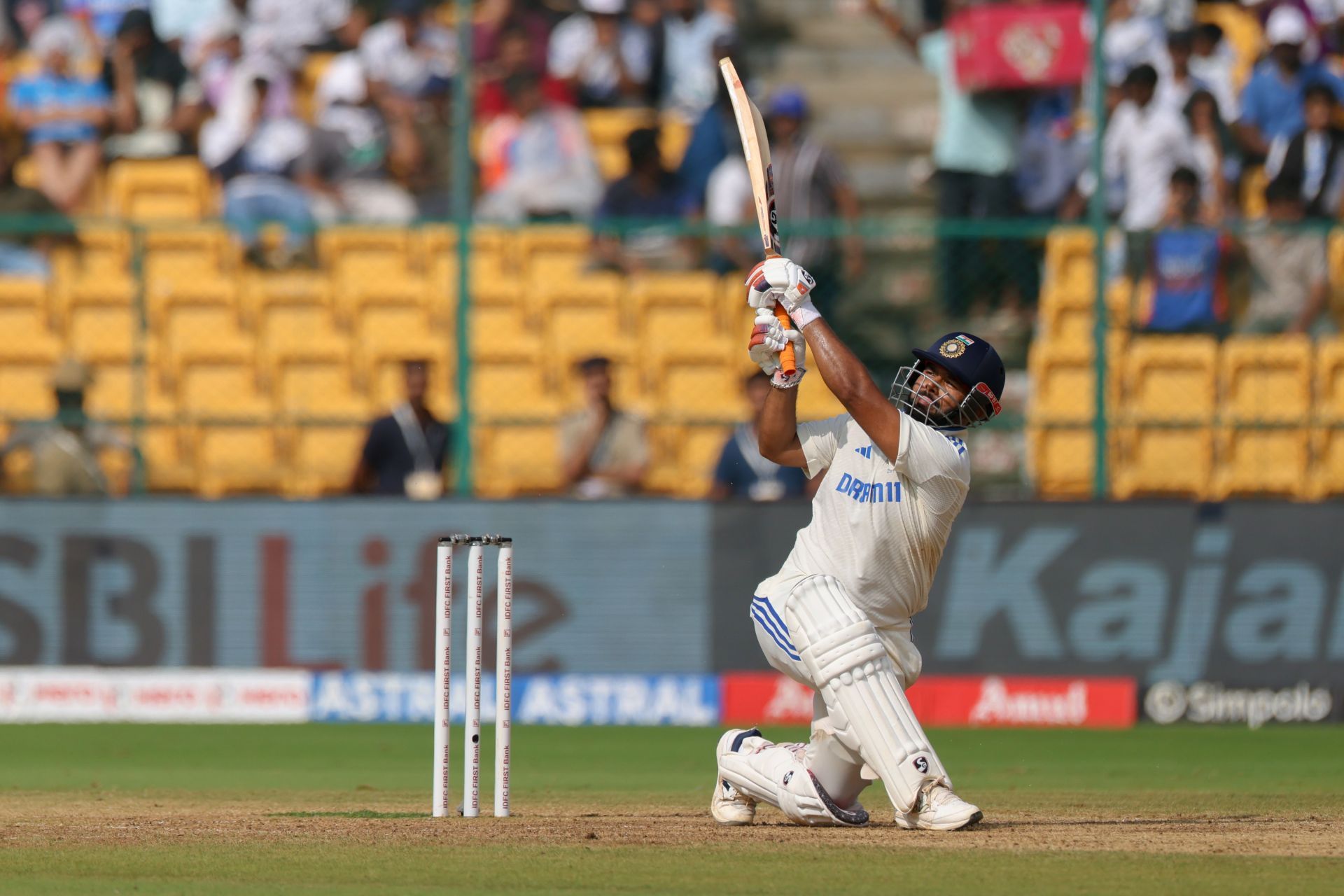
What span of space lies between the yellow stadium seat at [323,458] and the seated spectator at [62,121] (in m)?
3.46

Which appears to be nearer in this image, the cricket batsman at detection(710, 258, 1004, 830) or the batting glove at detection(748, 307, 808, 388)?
the cricket batsman at detection(710, 258, 1004, 830)

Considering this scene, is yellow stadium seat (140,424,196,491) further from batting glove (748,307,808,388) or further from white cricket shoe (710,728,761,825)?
batting glove (748,307,808,388)

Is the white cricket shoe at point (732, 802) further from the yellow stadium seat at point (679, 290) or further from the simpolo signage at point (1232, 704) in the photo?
the yellow stadium seat at point (679, 290)

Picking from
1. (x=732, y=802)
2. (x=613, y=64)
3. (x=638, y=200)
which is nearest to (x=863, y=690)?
(x=732, y=802)

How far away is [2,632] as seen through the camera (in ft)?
40.0

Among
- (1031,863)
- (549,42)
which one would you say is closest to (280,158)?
(549,42)

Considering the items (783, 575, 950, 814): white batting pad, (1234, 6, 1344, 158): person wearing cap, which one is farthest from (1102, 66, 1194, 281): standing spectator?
(783, 575, 950, 814): white batting pad

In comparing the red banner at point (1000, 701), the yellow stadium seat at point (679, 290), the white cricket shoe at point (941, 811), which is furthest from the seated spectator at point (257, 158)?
the white cricket shoe at point (941, 811)

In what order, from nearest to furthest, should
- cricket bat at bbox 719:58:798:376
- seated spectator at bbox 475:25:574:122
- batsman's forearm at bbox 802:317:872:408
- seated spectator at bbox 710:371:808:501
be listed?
batsman's forearm at bbox 802:317:872:408
cricket bat at bbox 719:58:798:376
seated spectator at bbox 710:371:808:501
seated spectator at bbox 475:25:574:122

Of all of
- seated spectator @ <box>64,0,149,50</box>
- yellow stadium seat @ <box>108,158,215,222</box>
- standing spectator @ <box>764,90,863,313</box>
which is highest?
seated spectator @ <box>64,0,149,50</box>

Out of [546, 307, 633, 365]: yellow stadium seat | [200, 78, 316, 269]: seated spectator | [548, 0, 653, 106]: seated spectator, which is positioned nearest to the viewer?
[546, 307, 633, 365]: yellow stadium seat

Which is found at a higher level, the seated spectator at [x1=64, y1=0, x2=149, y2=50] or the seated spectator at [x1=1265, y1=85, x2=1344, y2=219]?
the seated spectator at [x1=64, y1=0, x2=149, y2=50]

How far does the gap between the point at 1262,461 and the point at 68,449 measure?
7.04 meters

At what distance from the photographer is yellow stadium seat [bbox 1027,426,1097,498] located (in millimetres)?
12086
